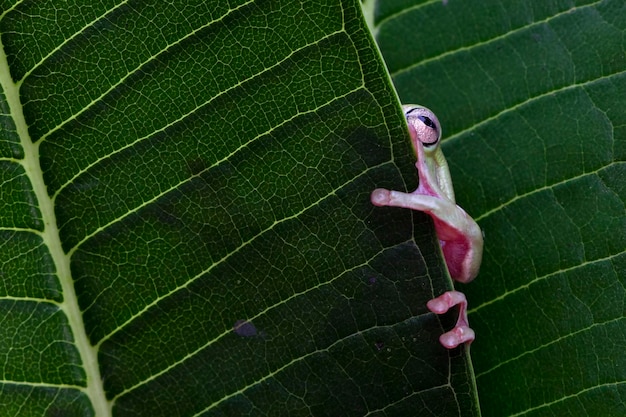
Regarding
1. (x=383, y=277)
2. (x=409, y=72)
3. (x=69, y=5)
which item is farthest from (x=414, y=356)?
(x=69, y=5)

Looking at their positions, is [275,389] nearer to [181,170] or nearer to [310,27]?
[181,170]

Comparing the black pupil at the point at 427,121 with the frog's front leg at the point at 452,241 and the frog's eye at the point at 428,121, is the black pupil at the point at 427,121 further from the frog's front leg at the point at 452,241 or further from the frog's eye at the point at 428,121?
the frog's front leg at the point at 452,241

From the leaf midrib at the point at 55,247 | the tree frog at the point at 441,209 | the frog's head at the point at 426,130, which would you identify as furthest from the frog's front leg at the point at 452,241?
the leaf midrib at the point at 55,247

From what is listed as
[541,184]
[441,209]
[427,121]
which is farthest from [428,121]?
[541,184]

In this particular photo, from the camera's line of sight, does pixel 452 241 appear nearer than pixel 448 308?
No

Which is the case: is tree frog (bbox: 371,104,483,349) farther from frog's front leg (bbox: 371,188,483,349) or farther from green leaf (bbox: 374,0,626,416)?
green leaf (bbox: 374,0,626,416)

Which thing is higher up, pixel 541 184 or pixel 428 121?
pixel 428 121

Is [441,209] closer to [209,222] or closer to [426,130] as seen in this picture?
[426,130]

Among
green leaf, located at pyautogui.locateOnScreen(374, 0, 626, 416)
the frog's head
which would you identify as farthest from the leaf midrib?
green leaf, located at pyautogui.locateOnScreen(374, 0, 626, 416)
